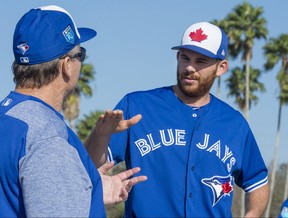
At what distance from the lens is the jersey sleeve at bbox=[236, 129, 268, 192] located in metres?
6.64

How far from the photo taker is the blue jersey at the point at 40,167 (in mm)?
3520

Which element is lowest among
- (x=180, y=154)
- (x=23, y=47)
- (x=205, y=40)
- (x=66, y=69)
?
(x=180, y=154)

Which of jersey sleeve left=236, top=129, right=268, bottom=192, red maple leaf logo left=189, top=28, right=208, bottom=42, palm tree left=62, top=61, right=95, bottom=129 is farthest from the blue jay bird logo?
palm tree left=62, top=61, right=95, bottom=129

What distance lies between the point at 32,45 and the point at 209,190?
2.73 metres

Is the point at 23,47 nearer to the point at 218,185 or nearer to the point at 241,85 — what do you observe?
the point at 218,185

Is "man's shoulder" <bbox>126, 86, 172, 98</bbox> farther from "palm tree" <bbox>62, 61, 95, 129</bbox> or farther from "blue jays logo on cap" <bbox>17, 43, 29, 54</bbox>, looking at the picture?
"palm tree" <bbox>62, 61, 95, 129</bbox>

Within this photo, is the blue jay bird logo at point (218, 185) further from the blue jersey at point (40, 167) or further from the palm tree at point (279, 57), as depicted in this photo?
the palm tree at point (279, 57)

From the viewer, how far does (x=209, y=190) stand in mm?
6273

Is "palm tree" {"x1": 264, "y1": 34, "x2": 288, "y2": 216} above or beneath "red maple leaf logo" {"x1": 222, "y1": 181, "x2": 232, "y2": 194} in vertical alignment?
beneath

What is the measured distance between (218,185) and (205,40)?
1119 millimetres

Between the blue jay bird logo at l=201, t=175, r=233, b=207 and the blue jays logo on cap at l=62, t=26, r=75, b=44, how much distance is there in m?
2.54

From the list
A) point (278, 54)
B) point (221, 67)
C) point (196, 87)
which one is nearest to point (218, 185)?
point (196, 87)

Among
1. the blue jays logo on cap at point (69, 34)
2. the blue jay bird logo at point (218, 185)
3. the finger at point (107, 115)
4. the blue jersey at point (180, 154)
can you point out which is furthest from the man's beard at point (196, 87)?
the blue jays logo on cap at point (69, 34)

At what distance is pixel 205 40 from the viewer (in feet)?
21.4
